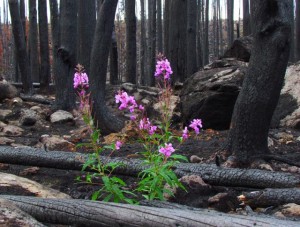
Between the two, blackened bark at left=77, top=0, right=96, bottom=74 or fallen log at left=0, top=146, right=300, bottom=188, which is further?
blackened bark at left=77, top=0, right=96, bottom=74

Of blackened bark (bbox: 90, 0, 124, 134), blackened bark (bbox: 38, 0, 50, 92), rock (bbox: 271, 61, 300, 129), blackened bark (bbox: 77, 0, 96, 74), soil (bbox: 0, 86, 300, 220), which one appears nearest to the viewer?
soil (bbox: 0, 86, 300, 220)

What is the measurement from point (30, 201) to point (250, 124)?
2.42m

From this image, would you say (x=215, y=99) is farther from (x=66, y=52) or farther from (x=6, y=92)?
(x=6, y=92)

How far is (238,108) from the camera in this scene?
4324 mm

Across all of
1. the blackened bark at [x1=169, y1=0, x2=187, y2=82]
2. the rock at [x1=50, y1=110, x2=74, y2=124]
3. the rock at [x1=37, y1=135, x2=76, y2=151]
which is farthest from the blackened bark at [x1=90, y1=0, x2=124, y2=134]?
the blackened bark at [x1=169, y1=0, x2=187, y2=82]

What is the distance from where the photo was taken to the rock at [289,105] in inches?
261

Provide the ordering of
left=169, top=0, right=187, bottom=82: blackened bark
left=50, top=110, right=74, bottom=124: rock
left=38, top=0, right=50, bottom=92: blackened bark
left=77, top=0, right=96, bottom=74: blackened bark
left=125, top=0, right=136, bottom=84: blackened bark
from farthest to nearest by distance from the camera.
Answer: left=38, top=0, right=50, bottom=92: blackened bark
left=125, top=0, right=136, bottom=84: blackened bark
left=169, top=0, right=187, bottom=82: blackened bark
left=50, top=110, right=74, bottom=124: rock
left=77, top=0, right=96, bottom=74: blackened bark

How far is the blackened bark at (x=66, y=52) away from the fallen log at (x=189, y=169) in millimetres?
4285

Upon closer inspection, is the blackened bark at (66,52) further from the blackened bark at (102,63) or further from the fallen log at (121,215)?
the fallen log at (121,215)

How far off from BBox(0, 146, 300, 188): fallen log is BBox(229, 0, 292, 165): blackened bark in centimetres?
71

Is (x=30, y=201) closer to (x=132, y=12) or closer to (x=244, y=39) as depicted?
(x=244, y=39)

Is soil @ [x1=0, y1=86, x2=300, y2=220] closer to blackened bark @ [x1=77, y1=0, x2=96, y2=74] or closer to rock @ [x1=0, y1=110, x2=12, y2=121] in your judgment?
rock @ [x1=0, y1=110, x2=12, y2=121]

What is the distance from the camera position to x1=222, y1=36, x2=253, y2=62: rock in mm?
8594

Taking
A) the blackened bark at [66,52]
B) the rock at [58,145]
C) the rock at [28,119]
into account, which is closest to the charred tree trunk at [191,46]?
the blackened bark at [66,52]
